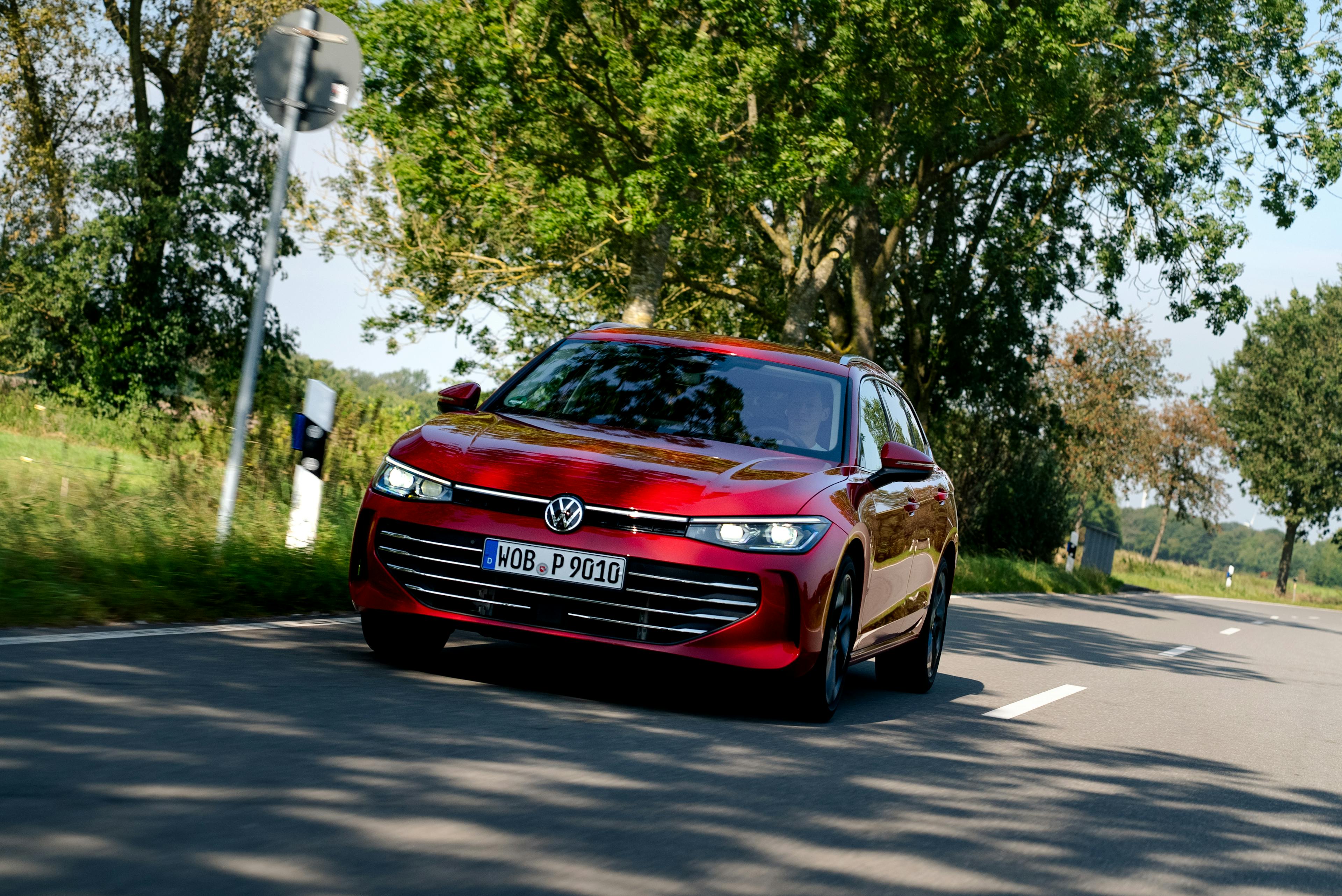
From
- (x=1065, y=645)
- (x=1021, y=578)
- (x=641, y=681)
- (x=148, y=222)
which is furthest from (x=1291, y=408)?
(x=641, y=681)

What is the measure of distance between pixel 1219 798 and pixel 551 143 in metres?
16.2

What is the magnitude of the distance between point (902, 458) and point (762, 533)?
51.0 inches

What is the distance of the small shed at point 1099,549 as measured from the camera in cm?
4719

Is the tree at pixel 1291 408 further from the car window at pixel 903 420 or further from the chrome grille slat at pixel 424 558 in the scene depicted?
the chrome grille slat at pixel 424 558

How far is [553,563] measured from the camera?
20.2ft

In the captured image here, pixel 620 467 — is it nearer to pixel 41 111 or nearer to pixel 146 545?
pixel 146 545

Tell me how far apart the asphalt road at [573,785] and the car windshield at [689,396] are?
1.28 m

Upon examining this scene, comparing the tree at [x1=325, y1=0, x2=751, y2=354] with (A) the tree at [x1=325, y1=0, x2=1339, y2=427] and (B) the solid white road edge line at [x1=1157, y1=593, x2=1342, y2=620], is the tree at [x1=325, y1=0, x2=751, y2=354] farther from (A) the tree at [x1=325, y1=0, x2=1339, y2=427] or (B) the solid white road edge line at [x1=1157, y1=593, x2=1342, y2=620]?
(B) the solid white road edge line at [x1=1157, y1=593, x2=1342, y2=620]

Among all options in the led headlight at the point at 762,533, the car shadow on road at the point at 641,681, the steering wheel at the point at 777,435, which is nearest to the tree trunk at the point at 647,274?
the car shadow on road at the point at 641,681

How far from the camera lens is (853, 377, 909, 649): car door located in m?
7.24

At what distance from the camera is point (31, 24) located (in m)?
30.1

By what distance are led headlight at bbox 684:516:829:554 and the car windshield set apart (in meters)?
0.85

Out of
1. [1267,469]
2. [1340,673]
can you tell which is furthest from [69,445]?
[1267,469]

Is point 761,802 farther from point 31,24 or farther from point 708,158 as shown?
point 31,24
